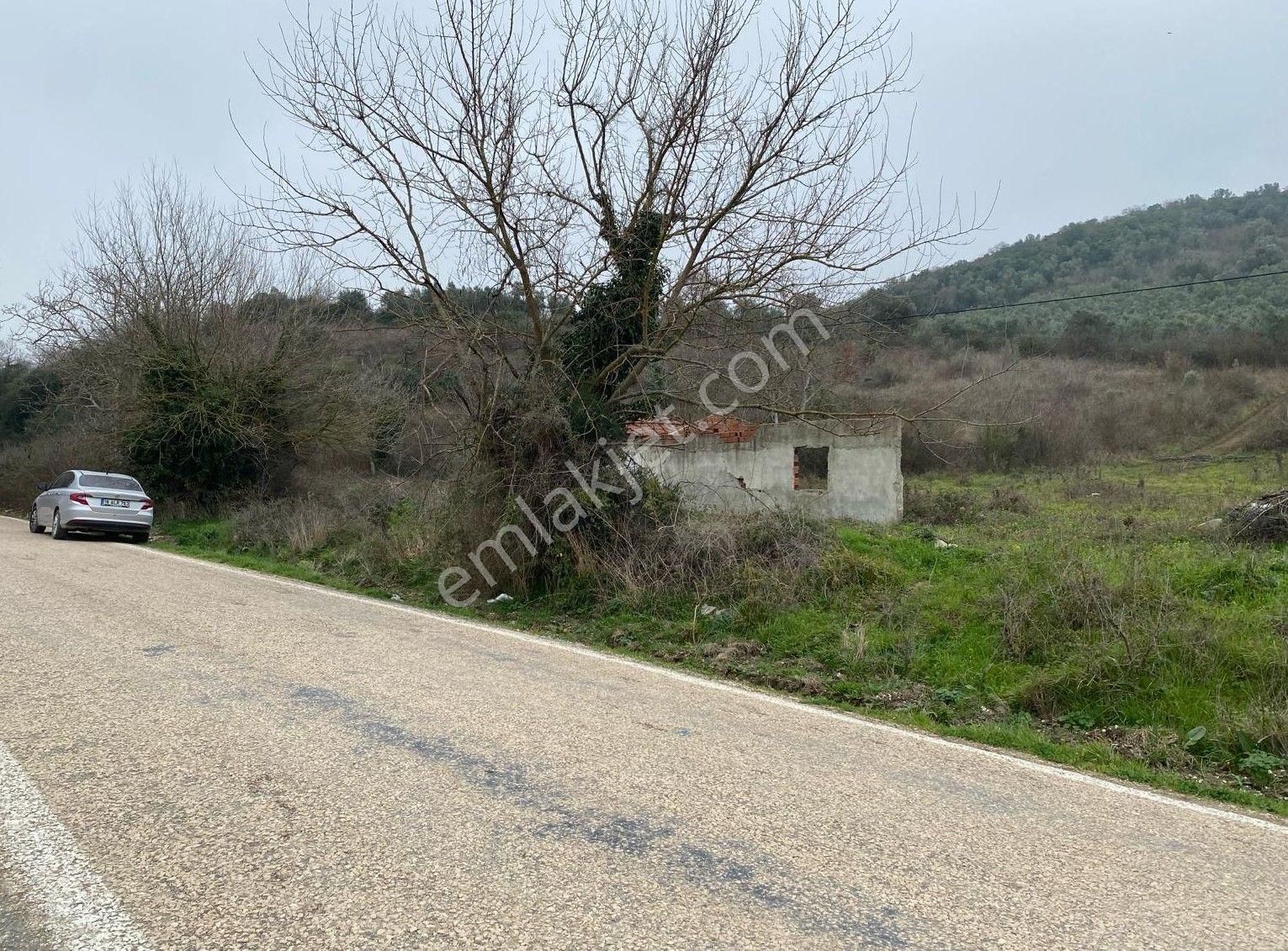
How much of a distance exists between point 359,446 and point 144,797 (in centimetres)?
2514

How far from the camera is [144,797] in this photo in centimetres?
397

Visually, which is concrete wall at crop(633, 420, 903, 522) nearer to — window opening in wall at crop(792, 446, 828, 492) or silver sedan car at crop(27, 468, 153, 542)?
window opening in wall at crop(792, 446, 828, 492)

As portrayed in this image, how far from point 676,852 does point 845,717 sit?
3207mm

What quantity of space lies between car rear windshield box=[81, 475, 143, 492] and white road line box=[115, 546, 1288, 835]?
9.24m

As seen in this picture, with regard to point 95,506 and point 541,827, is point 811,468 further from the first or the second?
point 541,827

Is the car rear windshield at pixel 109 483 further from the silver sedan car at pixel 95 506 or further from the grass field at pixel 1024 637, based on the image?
the grass field at pixel 1024 637

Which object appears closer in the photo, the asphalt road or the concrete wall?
the asphalt road

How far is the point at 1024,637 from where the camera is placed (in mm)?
7754

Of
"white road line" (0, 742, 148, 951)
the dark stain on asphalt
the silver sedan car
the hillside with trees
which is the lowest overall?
the dark stain on asphalt

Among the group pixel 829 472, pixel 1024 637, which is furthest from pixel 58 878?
pixel 829 472

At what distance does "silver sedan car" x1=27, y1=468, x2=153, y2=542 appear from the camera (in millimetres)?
18031

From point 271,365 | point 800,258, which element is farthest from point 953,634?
point 271,365

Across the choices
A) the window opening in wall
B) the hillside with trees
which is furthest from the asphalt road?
the hillside with trees

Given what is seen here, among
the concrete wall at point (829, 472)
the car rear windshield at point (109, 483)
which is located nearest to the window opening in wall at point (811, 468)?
the concrete wall at point (829, 472)
